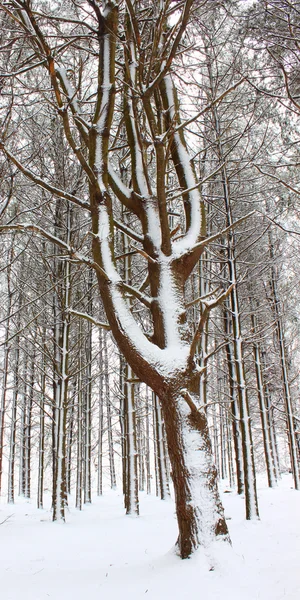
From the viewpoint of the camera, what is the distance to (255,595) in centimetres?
230

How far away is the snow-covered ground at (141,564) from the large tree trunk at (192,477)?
12cm

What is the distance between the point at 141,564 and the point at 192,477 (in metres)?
1.07

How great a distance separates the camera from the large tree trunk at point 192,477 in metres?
2.74

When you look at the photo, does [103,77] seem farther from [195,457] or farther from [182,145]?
[195,457]

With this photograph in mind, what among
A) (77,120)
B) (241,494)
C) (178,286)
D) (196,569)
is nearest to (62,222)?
(77,120)

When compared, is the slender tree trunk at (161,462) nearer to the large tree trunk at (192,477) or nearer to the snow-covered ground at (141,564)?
the snow-covered ground at (141,564)

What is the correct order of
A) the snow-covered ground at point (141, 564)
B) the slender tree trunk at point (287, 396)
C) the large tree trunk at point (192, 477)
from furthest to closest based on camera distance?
the slender tree trunk at point (287, 396) → the large tree trunk at point (192, 477) → the snow-covered ground at point (141, 564)

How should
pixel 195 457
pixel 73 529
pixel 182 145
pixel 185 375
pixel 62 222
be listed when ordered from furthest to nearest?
pixel 62 222, pixel 73 529, pixel 182 145, pixel 185 375, pixel 195 457

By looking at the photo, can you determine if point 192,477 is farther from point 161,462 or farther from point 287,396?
point 287,396

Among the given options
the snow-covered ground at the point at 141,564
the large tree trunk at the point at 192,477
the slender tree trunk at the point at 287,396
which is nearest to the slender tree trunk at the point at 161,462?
the slender tree trunk at the point at 287,396

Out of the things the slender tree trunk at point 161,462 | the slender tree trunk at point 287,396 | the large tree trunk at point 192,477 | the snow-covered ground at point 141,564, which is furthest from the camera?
the slender tree trunk at point 287,396

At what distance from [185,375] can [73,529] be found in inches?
185

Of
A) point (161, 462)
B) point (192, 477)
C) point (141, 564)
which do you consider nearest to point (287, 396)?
point (161, 462)

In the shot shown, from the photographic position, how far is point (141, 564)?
3.21m
